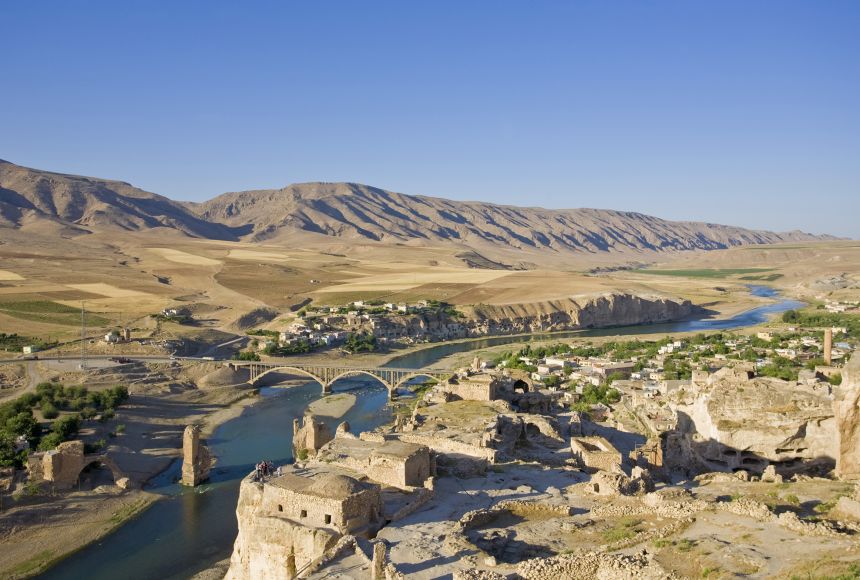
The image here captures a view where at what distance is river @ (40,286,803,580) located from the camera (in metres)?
33.8

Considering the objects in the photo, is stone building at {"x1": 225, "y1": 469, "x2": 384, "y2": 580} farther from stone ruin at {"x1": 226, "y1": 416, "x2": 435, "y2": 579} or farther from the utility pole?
the utility pole

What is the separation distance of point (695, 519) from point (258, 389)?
64135 mm

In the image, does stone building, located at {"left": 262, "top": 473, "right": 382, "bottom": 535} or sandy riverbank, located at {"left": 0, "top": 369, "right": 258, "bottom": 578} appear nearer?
stone building, located at {"left": 262, "top": 473, "right": 382, "bottom": 535}

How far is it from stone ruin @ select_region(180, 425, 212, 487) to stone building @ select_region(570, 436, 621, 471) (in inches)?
1011

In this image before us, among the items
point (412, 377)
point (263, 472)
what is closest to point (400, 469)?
point (263, 472)

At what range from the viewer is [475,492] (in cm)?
2467

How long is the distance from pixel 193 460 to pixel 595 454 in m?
27.5

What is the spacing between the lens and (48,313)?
105 metres

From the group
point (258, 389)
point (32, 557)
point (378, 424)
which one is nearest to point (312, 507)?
point (32, 557)

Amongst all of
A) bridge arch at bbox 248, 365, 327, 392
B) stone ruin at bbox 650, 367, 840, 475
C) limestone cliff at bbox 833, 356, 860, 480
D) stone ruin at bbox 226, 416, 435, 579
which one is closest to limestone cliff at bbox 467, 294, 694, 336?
bridge arch at bbox 248, 365, 327, 392

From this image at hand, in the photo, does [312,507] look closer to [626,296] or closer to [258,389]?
[258,389]

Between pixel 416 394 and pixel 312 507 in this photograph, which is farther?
pixel 416 394

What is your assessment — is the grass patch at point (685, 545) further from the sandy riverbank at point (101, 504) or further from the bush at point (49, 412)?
the bush at point (49, 412)

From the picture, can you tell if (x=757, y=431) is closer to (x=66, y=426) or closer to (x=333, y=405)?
(x=66, y=426)
